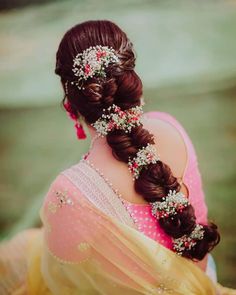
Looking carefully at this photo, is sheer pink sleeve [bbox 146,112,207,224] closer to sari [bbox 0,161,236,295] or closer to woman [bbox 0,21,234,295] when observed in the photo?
woman [bbox 0,21,234,295]

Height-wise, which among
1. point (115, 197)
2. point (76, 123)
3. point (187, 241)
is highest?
point (76, 123)

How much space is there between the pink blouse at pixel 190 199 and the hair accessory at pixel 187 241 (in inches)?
0.6

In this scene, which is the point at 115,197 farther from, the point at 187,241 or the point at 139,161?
the point at 187,241

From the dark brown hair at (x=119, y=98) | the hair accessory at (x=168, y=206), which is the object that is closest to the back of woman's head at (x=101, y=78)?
the dark brown hair at (x=119, y=98)

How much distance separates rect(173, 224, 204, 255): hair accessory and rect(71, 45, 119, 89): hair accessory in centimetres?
42

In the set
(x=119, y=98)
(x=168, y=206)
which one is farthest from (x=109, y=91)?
(x=168, y=206)

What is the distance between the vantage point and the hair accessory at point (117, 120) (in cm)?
116

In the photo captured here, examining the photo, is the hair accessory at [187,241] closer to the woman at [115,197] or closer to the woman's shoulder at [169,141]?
the woman at [115,197]

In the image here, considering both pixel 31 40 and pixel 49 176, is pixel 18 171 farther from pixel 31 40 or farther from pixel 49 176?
pixel 31 40

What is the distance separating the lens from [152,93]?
1341 millimetres

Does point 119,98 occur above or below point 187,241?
above

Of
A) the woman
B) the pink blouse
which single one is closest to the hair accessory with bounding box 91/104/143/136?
the woman

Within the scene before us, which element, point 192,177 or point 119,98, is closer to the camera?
point 119,98

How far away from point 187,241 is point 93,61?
47 centimetres
